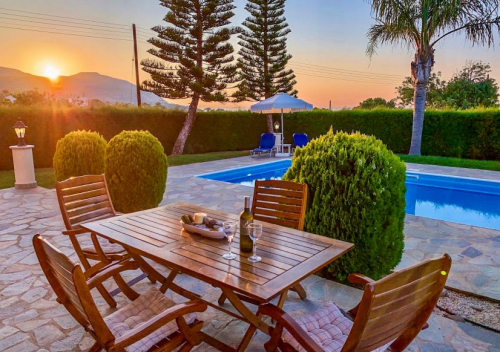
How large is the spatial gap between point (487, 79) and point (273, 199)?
31.6 metres

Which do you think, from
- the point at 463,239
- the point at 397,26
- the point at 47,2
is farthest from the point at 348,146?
the point at 47,2

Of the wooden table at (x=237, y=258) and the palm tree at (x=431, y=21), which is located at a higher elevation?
the palm tree at (x=431, y=21)

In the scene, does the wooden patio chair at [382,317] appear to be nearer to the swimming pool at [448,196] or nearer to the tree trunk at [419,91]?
the swimming pool at [448,196]

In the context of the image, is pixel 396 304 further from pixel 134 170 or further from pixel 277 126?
pixel 277 126

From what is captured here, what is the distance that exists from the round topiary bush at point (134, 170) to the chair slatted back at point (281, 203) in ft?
7.93

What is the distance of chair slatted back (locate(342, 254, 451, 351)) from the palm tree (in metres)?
10.2

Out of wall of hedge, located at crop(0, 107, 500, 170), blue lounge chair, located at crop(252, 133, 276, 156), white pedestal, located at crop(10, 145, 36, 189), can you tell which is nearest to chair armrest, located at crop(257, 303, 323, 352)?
white pedestal, located at crop(10, 145, 36, 189)

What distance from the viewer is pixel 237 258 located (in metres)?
1.83

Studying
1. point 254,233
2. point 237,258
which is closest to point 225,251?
point 237,258

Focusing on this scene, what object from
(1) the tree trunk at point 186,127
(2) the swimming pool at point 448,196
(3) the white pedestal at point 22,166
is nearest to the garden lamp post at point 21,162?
(3) the white pedestal at point 22,166

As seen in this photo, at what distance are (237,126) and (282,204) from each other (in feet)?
38.9

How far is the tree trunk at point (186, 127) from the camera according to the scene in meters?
12.9

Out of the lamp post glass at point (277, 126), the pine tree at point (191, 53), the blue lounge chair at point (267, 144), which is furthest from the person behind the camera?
the lamp post glass at point (277, 126)

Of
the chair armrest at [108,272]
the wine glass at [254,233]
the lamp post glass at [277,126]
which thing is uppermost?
the lamp post glass at [277,126]
